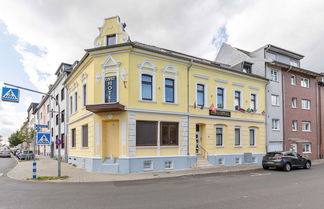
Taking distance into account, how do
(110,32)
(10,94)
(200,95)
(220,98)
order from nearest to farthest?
(10,94), (110,32), (200,95), (220,98)

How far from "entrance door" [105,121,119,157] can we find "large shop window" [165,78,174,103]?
435 cm

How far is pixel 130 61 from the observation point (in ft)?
53.5

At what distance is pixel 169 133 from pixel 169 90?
332 centimetres

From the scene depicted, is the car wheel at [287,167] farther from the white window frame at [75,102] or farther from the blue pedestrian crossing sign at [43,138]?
the white window frame at [75,102]

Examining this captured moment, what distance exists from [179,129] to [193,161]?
279 cm

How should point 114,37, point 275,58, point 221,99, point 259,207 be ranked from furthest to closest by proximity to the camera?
1. point 275,58
2. point 221,99
3. point 114,37
4. point 259,207

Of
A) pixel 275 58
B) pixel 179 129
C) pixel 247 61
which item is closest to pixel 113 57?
pixel 179 129

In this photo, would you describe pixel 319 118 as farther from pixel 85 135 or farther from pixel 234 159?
pixel 85 135

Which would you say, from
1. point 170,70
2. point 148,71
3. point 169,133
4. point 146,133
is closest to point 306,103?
point 170,70

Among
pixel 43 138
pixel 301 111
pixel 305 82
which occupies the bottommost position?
pixel 43 138

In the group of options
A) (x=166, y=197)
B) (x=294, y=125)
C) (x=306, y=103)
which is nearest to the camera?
(x=166, y=197)

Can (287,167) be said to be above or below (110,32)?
below

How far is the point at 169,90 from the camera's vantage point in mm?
18234

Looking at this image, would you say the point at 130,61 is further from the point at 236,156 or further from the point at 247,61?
the point at 247,61
